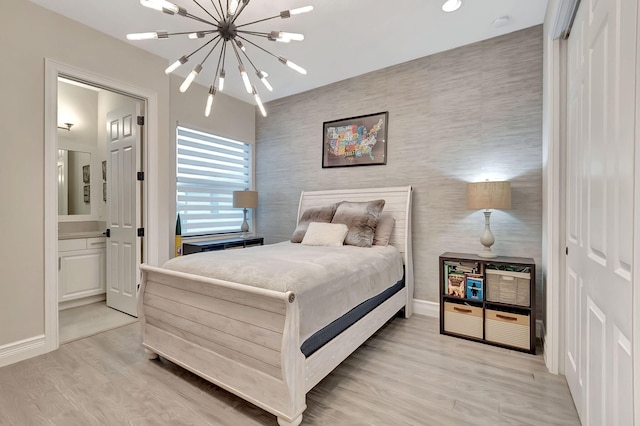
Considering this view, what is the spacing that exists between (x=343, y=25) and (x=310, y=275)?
7.54 feet

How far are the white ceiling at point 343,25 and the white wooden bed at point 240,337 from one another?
7.21 ft

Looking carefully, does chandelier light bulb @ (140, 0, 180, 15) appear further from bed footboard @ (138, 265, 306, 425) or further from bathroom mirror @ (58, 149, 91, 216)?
bathroom mirror @ (58, 149, 91, 216)

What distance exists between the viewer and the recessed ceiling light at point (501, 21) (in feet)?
8.44

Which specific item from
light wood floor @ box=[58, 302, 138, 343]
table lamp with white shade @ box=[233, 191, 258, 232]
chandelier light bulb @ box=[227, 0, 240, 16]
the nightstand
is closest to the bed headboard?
table lamp with white shade @ box=[233, 191, 258, 232]

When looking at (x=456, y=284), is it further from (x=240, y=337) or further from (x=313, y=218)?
(x=240, y=337)

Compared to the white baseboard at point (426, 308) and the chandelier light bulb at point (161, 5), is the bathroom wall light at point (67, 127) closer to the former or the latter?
the chandelier light bulb at point (161, 5)

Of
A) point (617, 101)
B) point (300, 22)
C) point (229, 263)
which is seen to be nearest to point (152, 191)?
point (229, 263)

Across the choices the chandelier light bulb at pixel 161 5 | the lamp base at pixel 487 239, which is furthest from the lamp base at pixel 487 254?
the chandelier light bulb at pixel 161 5

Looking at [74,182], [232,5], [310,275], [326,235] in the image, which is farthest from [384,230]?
[74,182]

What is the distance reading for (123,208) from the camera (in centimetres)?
340

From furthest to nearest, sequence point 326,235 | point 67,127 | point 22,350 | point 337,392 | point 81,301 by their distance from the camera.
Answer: point 67,127, point 81,301, point 326,235, point 22,350, point 337,392

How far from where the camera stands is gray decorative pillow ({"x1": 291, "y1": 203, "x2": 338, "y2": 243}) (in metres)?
Answer: 3.39

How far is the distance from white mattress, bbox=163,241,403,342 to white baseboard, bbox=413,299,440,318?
0.88 m

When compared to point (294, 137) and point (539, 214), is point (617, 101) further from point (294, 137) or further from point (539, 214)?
point (294, 137)
